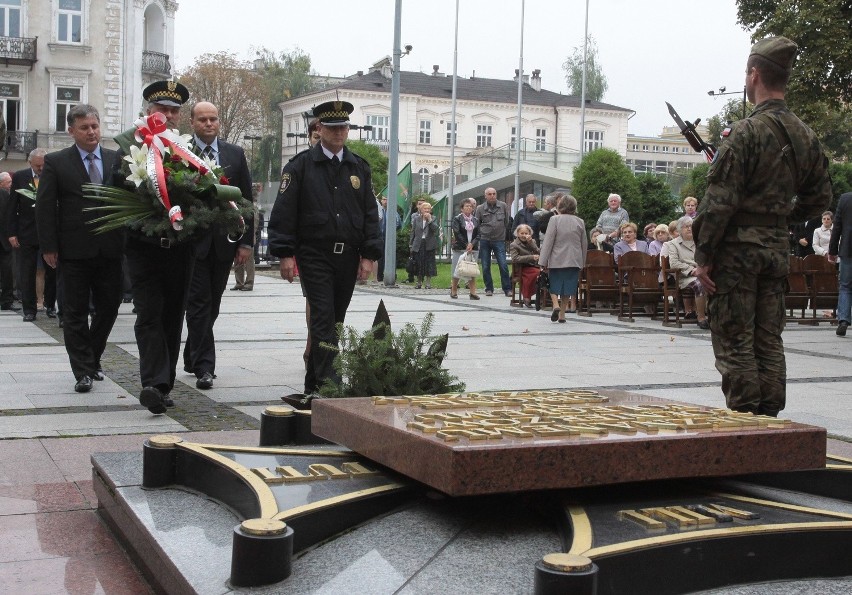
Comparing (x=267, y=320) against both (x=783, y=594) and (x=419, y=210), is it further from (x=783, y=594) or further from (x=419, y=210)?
(x=783, y=594)

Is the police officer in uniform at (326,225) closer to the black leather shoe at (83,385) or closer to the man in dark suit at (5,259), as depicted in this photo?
the black leather shoe at (83,385)

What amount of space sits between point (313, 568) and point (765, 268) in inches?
136

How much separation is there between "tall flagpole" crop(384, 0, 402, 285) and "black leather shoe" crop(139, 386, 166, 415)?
18440mm

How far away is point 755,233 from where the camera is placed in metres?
5.97

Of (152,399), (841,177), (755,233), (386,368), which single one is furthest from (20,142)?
(755,233)

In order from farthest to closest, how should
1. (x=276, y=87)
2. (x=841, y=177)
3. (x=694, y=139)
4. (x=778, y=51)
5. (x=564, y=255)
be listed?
1. (x=276, y=87)
2. (x=841, y=177)
3. (x=564, y=255)
4. (x=694, y=139)
5. (x=778, y=51)

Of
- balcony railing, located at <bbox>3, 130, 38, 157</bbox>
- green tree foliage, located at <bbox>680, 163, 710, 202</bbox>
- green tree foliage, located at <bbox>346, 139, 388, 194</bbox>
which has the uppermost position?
green tree foliage, located at <bbox>346, 139, 388, 194</bbox>

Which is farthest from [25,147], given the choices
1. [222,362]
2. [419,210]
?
[222,362]

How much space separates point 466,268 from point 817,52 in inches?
430

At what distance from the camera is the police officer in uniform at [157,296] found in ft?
23.4

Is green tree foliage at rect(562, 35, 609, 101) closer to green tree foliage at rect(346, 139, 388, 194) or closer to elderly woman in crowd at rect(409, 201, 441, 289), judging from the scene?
green tree foliage at rect(346, 139, 388, 194)

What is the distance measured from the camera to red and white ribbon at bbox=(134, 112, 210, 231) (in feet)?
22.4

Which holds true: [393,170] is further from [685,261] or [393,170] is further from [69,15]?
[69,15]

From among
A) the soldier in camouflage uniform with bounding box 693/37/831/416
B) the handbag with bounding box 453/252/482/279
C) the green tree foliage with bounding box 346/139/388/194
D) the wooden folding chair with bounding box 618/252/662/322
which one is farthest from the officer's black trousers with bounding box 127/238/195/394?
the green tree foliage with bounding box 346/139/388/194
